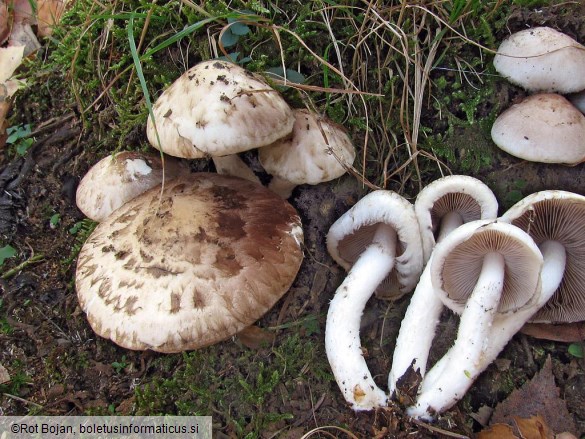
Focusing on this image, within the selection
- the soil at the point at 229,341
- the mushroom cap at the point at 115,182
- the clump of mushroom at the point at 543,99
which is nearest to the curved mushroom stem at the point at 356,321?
the soil at the point at 229,341

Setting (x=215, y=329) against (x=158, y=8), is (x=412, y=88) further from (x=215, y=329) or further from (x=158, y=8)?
(x=215, y=329)

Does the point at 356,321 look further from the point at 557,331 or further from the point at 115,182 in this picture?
the point at 115,182

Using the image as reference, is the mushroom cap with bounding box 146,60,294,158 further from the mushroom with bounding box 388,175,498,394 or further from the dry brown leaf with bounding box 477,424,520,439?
the dry brown leaf with bounding box 477,424,520,439

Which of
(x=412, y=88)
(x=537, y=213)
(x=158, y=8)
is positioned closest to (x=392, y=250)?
(x=537, y=213)

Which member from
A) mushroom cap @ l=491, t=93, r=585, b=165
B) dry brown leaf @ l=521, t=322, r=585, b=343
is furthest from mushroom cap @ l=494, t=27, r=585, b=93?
dry brown leaf @ l=521, t=322, r=585, b=343

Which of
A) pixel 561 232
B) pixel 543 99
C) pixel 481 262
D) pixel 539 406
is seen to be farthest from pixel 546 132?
pixel 539 406

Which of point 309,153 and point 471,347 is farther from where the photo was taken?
point 309,153
